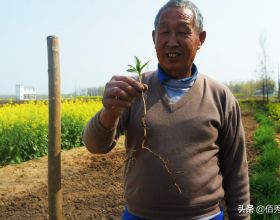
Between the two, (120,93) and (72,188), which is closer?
(120,93)

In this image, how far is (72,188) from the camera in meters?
5.35

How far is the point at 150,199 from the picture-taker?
5.84ft

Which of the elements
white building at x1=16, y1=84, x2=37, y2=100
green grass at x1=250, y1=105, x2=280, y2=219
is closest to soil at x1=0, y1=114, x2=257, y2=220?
green grass at x1=250, y1=105, x2=280, y2=219

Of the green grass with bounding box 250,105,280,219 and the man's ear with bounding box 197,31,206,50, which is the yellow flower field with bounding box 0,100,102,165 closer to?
the green grass with bounding box 250,105,280,219

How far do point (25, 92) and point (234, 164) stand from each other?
8623 centimetres

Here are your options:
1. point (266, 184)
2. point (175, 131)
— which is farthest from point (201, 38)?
point (266, 184)

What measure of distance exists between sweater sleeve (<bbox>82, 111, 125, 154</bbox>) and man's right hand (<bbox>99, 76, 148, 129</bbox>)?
0.38 ft

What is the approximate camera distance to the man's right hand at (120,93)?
1.53m

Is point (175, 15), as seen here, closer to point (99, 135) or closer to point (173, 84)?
point (173, 84)

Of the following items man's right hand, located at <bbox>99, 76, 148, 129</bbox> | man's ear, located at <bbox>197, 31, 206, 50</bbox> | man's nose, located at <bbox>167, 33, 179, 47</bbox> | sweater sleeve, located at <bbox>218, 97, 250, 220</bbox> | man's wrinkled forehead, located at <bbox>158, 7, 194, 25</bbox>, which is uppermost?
man's wrinkled forehead, located at <bbox>158, 7, 194, 25</bbox>

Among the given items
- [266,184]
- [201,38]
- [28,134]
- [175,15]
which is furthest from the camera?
[28,134]

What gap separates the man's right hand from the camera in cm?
153

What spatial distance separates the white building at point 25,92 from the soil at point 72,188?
240 feet

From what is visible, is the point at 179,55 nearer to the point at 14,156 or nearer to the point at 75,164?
the point at 75,164
